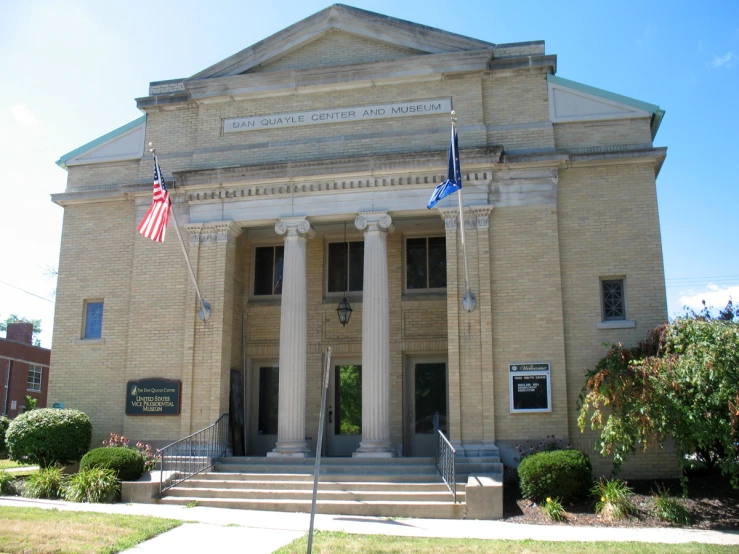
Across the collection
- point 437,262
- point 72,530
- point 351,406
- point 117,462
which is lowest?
point 72,530

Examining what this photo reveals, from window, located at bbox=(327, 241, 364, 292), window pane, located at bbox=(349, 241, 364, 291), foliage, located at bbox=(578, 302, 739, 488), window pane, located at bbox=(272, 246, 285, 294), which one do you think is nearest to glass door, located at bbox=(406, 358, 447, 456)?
window pane, located at bbox=(349, 241, 364, 291)

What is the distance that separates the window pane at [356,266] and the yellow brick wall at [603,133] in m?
5.68

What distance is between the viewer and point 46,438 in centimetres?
1477

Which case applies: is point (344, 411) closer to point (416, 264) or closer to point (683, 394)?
point (416, 264)

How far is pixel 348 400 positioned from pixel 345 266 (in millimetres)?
3446

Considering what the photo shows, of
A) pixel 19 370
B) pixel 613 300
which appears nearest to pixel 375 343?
pixel 613 300

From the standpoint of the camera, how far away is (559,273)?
1510 centimetres

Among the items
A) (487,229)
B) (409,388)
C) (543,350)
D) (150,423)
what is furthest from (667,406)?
(150,423)

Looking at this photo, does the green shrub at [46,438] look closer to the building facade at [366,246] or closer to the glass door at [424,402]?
the building facade at [366,246]

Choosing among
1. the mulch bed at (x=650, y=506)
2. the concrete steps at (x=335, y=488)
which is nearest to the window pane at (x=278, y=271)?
the concrete steps at (x=335, y=488)

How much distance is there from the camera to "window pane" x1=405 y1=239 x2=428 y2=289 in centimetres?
1780

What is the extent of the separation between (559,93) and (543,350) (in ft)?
19.6

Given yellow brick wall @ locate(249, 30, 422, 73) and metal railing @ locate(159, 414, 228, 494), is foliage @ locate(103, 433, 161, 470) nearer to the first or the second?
metal railing @ locate(159, 414, 228, 494)

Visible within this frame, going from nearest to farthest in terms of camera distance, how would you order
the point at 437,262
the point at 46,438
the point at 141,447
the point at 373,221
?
Answer: 1. the point at 46,438
2. the point at 141,447
3. the point at 373,221
4. the point at 437,262
